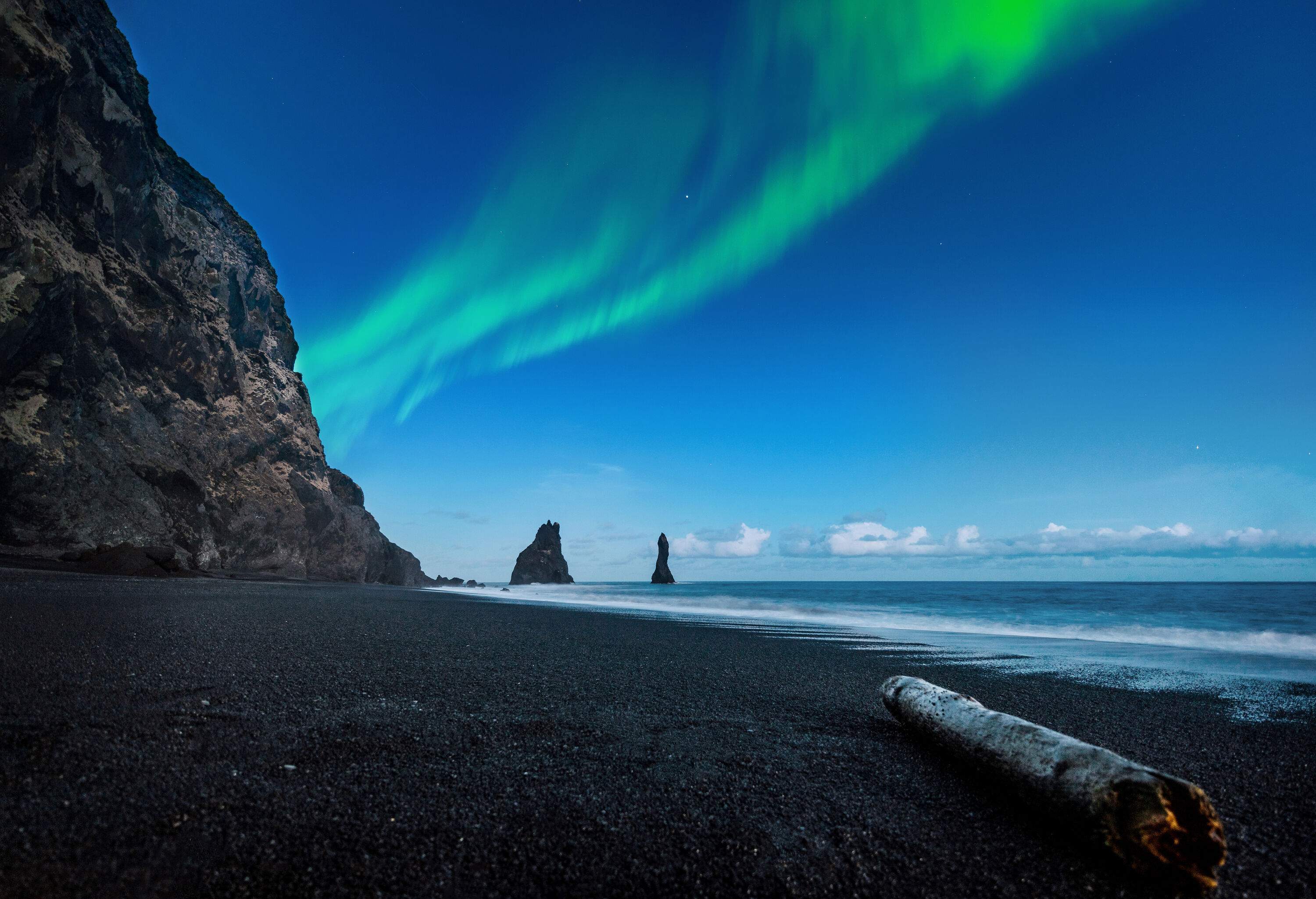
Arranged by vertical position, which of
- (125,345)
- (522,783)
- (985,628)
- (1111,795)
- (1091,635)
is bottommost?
(985,628)

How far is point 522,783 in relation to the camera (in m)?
3.07

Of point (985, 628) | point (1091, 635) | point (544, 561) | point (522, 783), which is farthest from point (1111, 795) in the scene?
point (544, 561)

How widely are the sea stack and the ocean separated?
8877 centimetres

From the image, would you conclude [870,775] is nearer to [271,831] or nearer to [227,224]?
[271,831]

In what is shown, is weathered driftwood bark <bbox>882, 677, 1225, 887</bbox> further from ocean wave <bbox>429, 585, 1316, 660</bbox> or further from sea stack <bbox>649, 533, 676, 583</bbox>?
sea stack <bbox>649, 533, 676, 583</bbox>

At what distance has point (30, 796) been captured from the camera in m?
2.35

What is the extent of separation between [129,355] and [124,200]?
953 cm

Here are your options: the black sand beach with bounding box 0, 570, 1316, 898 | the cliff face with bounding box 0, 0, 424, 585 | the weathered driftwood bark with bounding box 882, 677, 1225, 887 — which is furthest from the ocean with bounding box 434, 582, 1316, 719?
the cliff face with bounding box 0, 0, 424, 585

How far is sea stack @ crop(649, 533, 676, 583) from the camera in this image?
126812mm

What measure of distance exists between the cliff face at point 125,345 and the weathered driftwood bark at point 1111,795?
34.5 m

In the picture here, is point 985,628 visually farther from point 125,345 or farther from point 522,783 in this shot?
point 125,345

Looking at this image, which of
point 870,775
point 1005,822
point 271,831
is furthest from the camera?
point 870,775

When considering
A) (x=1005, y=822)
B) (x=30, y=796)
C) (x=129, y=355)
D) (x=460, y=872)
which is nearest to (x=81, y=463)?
(x=129, y=355)

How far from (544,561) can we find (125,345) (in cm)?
8620
